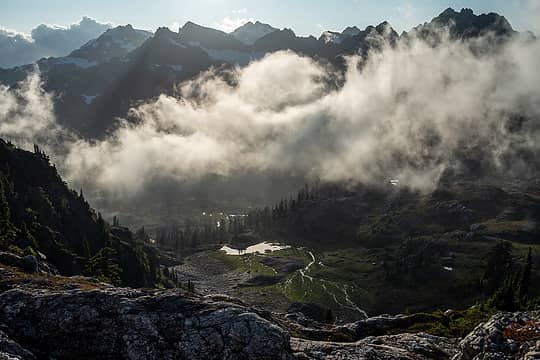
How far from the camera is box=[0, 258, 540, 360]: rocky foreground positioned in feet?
128

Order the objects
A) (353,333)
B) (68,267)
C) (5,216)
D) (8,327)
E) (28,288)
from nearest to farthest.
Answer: (8,327), (28,288), (353,333), (5,216), (68,267)

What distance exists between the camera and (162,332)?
40.8 meters

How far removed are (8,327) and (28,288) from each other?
364 inches

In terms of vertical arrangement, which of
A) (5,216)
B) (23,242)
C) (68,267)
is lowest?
(68,267)

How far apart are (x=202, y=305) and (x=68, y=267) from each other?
14664cm

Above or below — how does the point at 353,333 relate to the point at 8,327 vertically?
below

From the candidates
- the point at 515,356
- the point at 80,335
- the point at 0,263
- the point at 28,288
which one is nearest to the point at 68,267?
the point at 0,263

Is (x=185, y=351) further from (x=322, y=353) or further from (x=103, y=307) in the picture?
(x=322, y=353)

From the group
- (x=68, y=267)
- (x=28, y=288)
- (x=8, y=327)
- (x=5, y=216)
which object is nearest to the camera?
(x=8, y=327)

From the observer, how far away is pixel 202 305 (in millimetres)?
43844

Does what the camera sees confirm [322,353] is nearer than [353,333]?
Yes

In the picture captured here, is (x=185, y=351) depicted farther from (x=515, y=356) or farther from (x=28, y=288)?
(x=515, y=356)

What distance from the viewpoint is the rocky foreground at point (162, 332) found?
3894 centimetres

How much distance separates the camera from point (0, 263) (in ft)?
213
